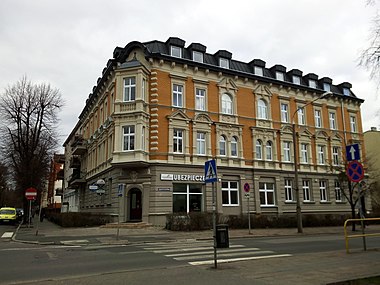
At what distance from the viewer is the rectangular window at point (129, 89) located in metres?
27.2

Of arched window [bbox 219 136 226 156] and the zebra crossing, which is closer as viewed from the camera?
the zebra crossing

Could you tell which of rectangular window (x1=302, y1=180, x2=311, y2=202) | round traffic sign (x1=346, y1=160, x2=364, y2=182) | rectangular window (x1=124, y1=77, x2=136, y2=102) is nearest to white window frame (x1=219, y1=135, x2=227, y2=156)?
rectangular window (x1=124, y1=77, x2=136, y2=102)

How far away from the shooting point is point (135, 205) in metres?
26.8

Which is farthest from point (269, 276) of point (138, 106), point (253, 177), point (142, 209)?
point (253, 177)

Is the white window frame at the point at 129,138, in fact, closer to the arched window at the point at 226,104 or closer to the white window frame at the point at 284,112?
the arched window at the point at 226,104

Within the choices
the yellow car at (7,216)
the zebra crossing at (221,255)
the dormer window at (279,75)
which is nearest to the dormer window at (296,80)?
the dormer window at (279,75)

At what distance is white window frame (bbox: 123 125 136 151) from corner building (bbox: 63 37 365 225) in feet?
0.26

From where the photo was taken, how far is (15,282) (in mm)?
8086

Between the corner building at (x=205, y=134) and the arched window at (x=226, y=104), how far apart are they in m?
0.13

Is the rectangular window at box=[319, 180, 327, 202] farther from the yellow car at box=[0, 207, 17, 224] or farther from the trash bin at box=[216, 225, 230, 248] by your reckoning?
the yellow car at box=[0, 207, 17, 224]

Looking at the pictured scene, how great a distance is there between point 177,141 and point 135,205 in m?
5.97

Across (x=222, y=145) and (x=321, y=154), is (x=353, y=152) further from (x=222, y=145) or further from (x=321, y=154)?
(x=321, y=154)

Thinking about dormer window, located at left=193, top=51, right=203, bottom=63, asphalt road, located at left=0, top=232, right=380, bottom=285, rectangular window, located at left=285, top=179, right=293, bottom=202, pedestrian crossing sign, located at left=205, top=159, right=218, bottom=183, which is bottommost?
asphalt road, located at left=0, top=232, right=380, bottom=285

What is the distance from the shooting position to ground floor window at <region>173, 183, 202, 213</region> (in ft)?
88.6
